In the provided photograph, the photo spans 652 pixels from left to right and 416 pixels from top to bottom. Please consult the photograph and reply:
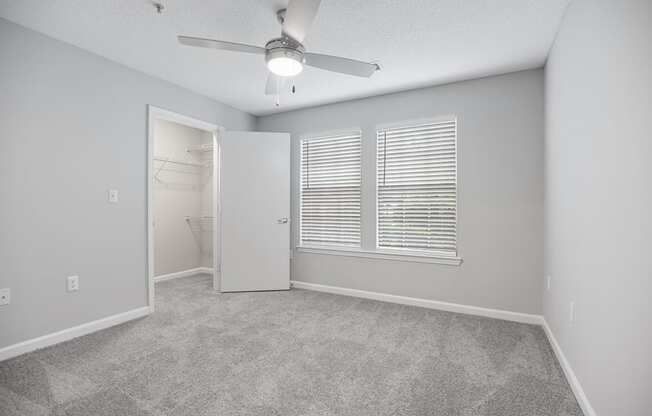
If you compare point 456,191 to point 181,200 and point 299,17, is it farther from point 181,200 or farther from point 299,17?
point 181,200

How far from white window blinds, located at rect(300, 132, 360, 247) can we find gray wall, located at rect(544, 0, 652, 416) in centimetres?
214

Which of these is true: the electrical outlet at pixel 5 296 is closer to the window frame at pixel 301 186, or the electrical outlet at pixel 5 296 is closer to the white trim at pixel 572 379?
the window frame at pixel 301 186

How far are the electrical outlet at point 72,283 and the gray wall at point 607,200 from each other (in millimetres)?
3539

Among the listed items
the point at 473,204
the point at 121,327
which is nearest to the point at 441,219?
the point at 473,204

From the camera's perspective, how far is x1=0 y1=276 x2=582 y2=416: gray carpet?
1761 mm

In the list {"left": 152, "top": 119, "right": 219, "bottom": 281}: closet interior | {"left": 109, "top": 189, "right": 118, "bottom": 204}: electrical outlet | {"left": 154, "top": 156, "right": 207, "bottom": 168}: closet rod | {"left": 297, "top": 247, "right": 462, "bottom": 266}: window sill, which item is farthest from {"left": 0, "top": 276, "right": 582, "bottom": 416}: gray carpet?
{"left": 154, "top": 156, "right": 207, "bottom": 168}: closet rod

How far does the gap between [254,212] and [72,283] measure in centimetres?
196

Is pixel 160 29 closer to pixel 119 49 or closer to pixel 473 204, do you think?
pixel 119 49

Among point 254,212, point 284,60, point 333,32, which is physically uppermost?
point 333,32

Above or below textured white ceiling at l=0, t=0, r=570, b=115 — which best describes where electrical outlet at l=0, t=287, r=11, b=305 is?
below

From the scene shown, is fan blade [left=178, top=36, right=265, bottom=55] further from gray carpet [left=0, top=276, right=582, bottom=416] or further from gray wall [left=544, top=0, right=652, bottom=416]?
gray carpet [left=0, top=276, right=582, bottom=416]

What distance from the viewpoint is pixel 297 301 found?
368 centimetres

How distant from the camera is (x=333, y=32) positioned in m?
2.41

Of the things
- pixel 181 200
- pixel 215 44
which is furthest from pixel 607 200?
pixel 181 200
